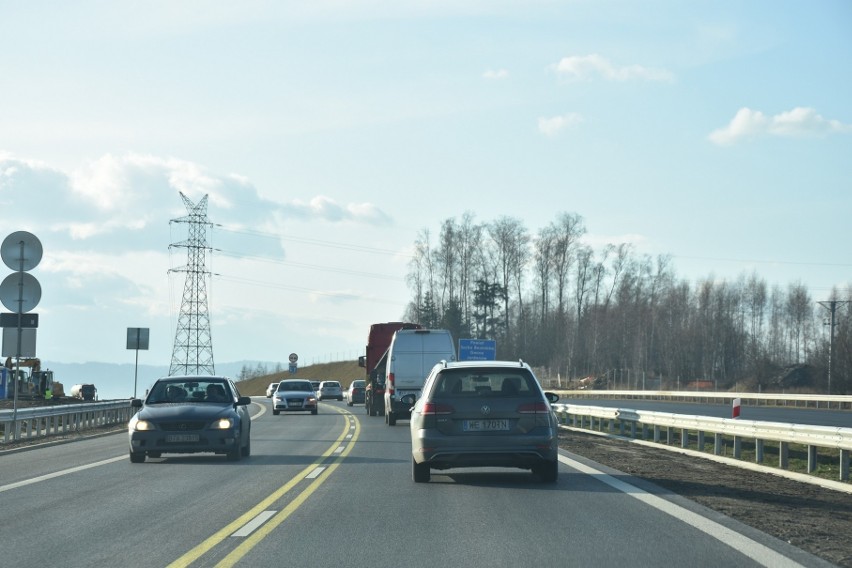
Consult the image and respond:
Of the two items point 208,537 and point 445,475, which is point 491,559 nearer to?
point 208,537

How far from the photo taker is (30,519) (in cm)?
1116

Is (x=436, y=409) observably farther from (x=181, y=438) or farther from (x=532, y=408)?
(x=181, y=438)

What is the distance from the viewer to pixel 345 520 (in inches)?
431

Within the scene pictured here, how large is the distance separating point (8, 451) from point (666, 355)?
326 ft

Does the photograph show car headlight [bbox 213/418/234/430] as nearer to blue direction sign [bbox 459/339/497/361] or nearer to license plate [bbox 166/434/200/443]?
license plate [bbox 166/434/200/443]

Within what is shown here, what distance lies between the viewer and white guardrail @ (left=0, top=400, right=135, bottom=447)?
25891 mm

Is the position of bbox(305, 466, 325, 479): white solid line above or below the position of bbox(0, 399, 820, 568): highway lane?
below

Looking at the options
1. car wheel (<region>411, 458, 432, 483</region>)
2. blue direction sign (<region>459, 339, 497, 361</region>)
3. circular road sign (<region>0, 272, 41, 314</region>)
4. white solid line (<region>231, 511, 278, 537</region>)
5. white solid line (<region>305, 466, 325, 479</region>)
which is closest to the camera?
white solid line (<region>231, 511, 278, 537</region>)

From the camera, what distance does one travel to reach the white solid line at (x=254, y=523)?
10075 mm

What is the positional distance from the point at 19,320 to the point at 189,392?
5.60 m

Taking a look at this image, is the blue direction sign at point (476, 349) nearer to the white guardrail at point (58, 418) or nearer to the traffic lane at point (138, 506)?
the white guardrail at point (58, 418)

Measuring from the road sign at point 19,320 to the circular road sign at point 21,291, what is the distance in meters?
0.18

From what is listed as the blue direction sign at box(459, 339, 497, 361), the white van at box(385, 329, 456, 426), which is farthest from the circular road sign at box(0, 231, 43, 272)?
the blue direction sign at box(459, 339, 497, 361)

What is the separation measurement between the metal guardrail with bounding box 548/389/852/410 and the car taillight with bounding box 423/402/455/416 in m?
33.2
